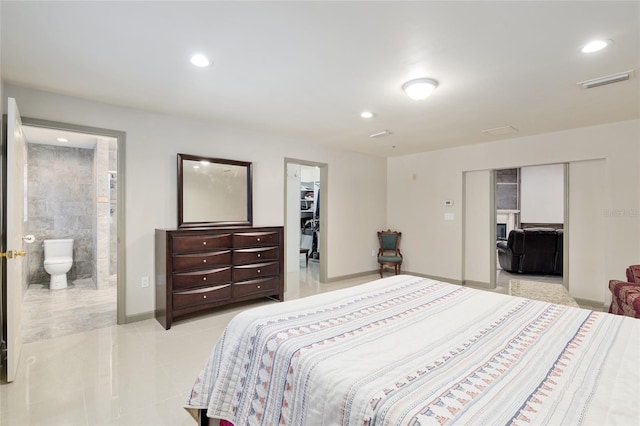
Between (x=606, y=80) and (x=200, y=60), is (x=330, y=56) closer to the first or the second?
(x=200, y=60)

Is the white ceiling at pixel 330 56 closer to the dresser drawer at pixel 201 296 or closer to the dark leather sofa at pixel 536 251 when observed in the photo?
the dresser drawer at pixel 201 296

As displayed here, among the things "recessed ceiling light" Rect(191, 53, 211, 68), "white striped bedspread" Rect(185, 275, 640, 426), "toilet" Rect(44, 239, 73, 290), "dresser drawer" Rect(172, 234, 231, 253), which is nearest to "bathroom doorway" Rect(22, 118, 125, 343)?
"toilet" Rect(44, 239, 73, 290)

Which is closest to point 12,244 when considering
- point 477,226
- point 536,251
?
point 477,226

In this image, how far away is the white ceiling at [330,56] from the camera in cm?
176

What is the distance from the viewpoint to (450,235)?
5.44 m

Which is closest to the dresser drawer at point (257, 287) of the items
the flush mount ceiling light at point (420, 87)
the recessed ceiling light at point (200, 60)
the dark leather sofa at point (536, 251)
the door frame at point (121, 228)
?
the door frame at point (121, 228)

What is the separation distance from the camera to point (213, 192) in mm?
3951

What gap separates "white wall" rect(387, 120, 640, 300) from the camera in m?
3.77

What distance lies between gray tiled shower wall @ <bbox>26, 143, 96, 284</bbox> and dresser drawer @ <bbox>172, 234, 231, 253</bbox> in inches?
117

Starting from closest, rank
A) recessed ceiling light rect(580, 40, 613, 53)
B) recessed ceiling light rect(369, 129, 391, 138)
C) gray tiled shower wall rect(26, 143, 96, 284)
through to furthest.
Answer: recessed ceiling light rect(580, 40, 613, 53)
recessed ceiling light rect(369, 129, 391, 138)
gray tiled shower wall rect(26, 143, 96, 284)

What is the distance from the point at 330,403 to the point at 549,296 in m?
3.94

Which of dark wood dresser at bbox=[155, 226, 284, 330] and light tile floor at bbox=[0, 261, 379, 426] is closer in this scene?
light tile floor at bbox=[0, 261, 379, 426]

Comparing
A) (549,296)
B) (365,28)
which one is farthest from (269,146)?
(549,296)

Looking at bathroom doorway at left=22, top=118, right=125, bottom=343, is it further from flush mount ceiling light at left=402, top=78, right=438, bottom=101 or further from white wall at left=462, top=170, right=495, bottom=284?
white wall at left=462, top=170, right=495, bottom=284
